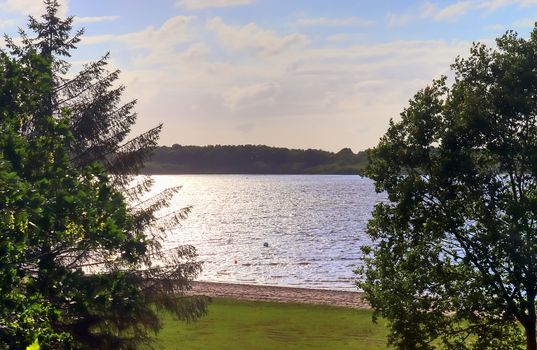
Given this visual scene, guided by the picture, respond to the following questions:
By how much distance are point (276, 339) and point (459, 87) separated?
23.4 metres

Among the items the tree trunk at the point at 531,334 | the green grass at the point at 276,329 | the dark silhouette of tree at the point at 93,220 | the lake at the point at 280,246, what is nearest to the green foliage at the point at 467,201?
the tree trunk at the point at 531,334

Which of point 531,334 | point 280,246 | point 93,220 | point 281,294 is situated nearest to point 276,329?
point 281,294

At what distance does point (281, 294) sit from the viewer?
65062 mm

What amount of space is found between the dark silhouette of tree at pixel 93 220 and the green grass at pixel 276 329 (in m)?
6.55

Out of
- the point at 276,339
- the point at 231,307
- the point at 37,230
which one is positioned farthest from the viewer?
the point at 231,307

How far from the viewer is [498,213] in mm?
22109

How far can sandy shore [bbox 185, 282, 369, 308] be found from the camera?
59.7 meters

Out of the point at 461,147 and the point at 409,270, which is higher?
the point at 461,147

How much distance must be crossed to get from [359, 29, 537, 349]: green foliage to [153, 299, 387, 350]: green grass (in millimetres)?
14737

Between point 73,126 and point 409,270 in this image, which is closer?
point 409,270

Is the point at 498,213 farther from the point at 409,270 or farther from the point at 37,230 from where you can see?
the point at 37,230

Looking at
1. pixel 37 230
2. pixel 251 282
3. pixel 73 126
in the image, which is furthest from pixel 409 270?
pixel 251 282

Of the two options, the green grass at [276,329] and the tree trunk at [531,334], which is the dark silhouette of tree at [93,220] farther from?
the tree trunk at [531,334]

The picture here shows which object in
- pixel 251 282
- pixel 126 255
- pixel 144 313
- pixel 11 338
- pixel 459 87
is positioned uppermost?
pixel 459 87
